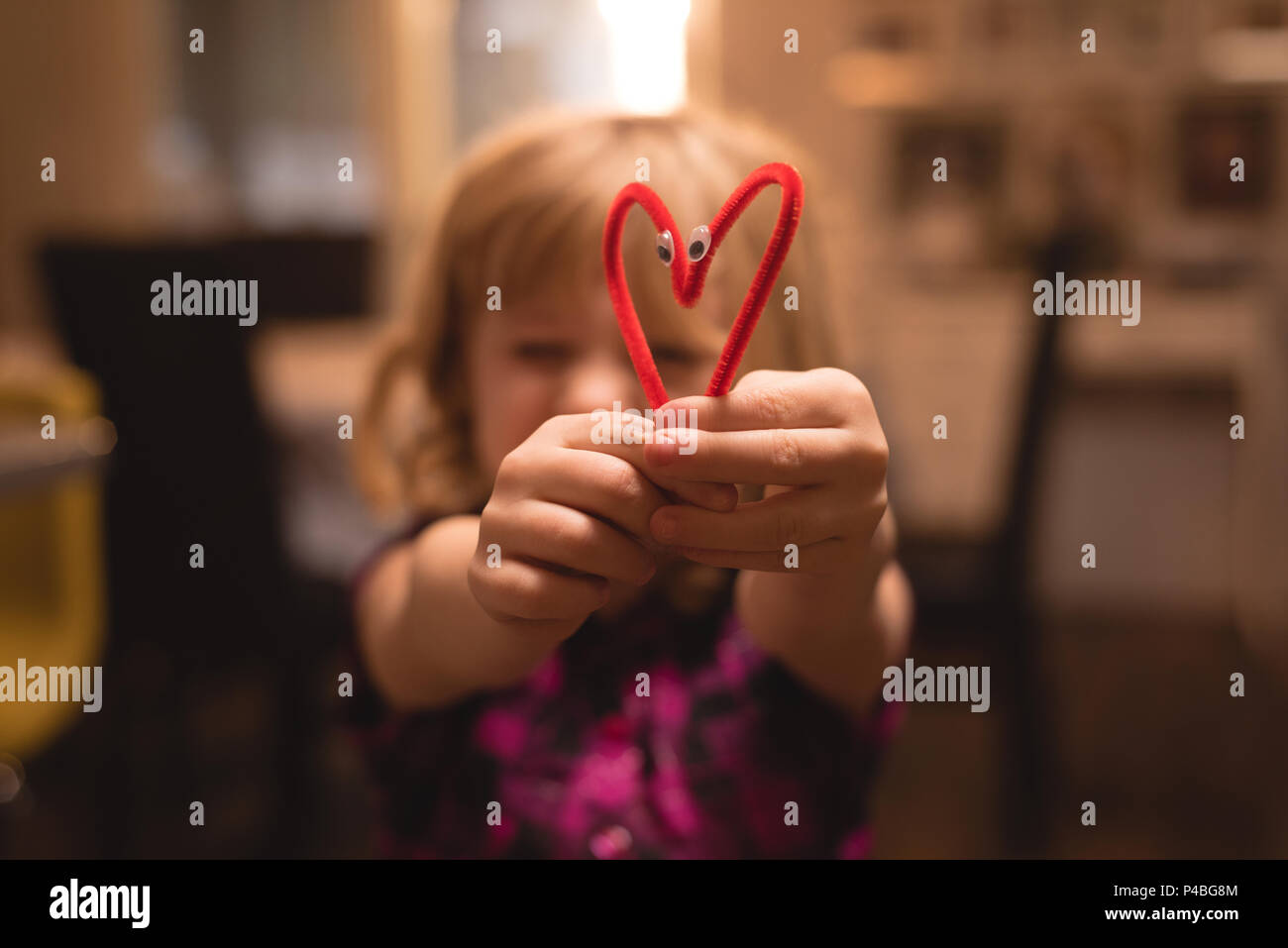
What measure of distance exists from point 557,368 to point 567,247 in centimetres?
4

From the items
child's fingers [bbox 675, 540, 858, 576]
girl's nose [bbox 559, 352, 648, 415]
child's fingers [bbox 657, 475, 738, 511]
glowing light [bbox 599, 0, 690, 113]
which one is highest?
glowing light [bbox 599, 0, 690, 113]

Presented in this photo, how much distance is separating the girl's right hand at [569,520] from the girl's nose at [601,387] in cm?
4

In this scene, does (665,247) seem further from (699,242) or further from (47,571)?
(47,571)

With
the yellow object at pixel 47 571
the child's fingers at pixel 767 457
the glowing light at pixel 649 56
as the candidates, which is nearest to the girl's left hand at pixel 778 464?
the child's fingers at pixel 767 457

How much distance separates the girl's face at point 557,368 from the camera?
0.25 metres

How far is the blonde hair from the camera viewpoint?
0.25 m

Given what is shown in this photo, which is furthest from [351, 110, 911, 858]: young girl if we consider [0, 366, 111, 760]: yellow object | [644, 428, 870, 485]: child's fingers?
[0, 366, 111, 760]: yellow object

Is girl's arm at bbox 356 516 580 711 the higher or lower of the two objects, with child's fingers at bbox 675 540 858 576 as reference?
lower

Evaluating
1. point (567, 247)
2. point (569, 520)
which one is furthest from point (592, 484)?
point (567, 247)

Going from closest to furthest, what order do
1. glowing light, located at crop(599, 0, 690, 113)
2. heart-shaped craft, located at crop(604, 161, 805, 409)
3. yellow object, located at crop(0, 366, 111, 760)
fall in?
heart-shaped craft, located at crop(604, 161, 805, 409) → glowing light, located at crop(599, 0, 690, 113) → yellow object, located at crop(0, 366, 111, 760)

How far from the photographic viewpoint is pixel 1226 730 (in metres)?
0.55

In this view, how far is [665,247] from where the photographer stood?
196 millimetres

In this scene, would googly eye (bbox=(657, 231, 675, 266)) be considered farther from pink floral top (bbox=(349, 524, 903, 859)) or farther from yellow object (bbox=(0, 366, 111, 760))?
yellow object (bbox=(0, 366, 111, 760))

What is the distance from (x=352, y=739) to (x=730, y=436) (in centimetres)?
35
